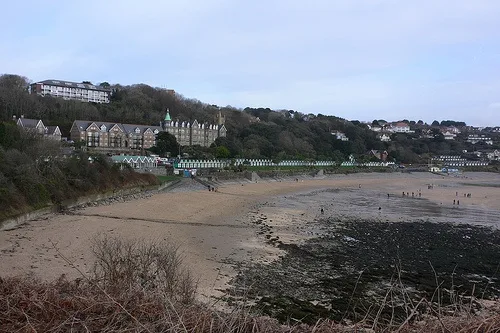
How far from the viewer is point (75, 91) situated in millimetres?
99500

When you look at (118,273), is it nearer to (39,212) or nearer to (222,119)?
(39,212)

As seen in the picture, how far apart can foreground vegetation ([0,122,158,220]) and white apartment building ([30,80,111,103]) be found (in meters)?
70.3

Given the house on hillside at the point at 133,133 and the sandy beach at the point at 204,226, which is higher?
the house on hillside at the point at 133,133

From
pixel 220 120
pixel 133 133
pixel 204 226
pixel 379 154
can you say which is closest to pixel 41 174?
pixel 204 226

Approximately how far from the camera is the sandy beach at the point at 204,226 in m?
12.7

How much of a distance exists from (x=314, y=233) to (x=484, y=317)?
16951 millimetres

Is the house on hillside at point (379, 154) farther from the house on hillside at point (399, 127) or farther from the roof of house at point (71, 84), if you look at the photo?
the roof of house at point (71, 84)

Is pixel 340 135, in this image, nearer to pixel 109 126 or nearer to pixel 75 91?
pixel 109 126

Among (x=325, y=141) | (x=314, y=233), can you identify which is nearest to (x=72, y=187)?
(x=314, y=233)

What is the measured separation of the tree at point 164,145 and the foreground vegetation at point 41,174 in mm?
29365

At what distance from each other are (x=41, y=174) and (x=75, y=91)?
83.3m

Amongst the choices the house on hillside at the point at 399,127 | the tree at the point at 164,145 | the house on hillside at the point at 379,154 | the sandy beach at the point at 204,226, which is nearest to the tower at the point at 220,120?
the tree at the point at 164,145

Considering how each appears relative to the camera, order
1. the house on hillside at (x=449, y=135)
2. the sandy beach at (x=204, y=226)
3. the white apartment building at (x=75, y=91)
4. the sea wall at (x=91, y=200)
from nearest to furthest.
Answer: the sandy beach at (x=204, y=226) → the sea wall at (x=91, y=200) → the white apartment building at (x=75, y=91) → the house on hillside at (x=449, y=135)

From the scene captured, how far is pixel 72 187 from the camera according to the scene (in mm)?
26406
